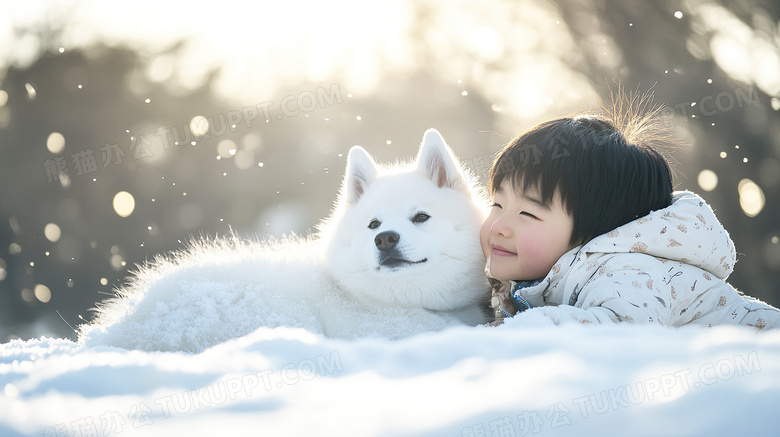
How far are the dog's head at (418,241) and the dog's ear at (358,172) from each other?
0.16m

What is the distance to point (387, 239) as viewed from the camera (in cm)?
275

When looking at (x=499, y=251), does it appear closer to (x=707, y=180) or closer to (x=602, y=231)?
(x=602, y=231)

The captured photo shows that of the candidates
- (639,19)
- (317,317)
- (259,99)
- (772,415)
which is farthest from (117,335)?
(639,19)

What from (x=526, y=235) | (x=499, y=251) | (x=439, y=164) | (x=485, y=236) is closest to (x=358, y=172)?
(x=439, y=164)

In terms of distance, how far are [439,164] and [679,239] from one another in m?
1.33

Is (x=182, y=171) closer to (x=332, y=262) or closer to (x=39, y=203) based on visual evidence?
(x=39, y=203)

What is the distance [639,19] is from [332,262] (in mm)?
6818

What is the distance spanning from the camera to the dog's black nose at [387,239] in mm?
2746

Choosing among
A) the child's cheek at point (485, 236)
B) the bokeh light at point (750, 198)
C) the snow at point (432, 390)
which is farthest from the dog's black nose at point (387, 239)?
the bokeh light at point (750, 198)

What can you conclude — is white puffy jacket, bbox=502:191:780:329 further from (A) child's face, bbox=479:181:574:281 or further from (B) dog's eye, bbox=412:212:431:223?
(B) dog's eye, bbox=412:212:431:223

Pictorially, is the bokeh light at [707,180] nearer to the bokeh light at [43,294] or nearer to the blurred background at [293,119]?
the blurred background at [293,119]

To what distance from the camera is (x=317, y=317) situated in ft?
8.59

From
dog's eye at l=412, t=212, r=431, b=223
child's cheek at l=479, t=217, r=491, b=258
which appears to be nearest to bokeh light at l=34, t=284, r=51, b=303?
dog's eye at l=412, t=212, r=431, b=223

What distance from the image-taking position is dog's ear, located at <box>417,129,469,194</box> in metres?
3.17
